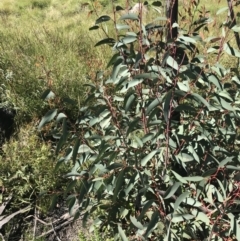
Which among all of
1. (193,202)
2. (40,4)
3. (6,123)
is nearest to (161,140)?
(193,202)

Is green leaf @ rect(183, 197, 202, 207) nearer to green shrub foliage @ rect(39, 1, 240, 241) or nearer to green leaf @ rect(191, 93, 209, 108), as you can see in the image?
green shrub foliage @ rect(39, 1, 240, 241)

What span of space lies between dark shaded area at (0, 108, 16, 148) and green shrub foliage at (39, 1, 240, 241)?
1.58 m

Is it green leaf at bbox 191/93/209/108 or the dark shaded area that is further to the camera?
the dark shaded area

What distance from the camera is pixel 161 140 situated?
2.00m

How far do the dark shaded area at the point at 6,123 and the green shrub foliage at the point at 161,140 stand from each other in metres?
1.58

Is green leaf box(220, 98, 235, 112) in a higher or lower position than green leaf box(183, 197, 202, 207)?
higher

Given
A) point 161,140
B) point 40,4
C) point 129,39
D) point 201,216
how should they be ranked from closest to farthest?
point 129,39
point 201,216
point 161,140
point 40,4

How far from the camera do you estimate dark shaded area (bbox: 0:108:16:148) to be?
3463 millimetres

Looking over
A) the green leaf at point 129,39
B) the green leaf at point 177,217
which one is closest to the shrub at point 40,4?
the green leaf at point 129,39

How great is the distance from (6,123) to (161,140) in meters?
2.04

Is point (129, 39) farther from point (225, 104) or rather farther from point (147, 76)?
point (225, 104)

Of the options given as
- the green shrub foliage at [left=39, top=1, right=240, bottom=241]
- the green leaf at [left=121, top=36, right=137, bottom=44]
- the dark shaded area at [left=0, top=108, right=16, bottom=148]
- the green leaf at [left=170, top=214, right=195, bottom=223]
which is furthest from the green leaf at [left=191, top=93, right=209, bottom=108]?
the dark shaded area at [left=0, top=108, right=16, bottom=148]

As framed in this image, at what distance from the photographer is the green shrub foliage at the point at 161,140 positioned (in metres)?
1.73

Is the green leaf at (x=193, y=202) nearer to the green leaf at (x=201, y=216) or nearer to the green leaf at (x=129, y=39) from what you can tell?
the green leaf at (x=201, y=216)
